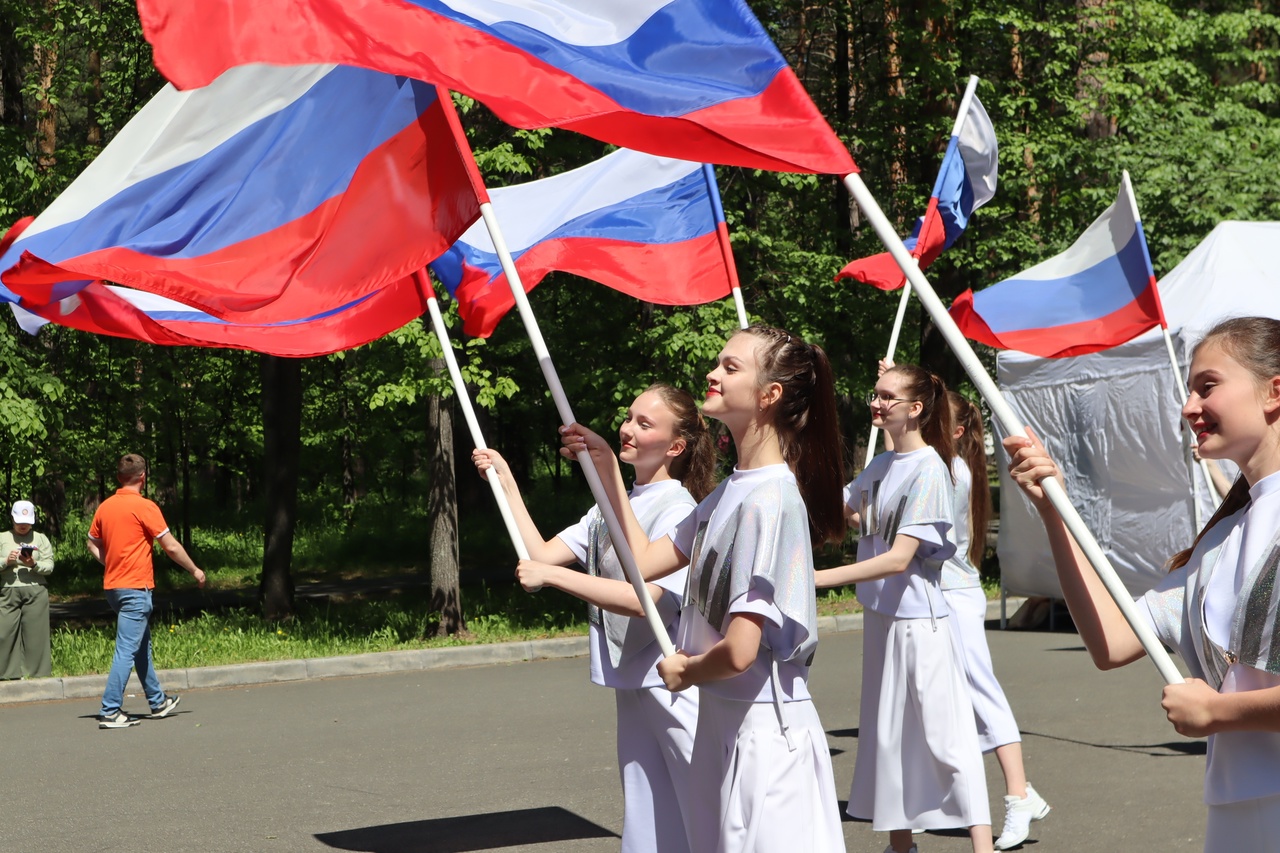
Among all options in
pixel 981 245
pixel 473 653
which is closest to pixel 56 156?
pixel 473 653

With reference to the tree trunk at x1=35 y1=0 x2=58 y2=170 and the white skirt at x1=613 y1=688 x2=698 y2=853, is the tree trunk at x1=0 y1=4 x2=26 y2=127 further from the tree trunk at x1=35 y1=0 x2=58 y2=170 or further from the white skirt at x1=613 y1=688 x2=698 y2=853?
the white skirt at x1=613 y1=688 x2=698 y2=853

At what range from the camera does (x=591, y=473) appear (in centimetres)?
393

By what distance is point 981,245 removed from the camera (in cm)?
1889

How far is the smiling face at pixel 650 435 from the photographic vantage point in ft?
16.0

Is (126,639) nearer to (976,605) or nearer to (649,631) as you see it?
(976,605)

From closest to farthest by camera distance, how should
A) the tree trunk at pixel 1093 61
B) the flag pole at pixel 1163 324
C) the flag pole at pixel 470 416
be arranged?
the flag pole at pixel 470 416 → the flag pole at pixel 1163 324 → the tree trunk at pixel 1093 61

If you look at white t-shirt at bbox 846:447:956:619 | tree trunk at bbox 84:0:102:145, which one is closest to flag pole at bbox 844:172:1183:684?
white t-shirt at bbox 846:447:956:619

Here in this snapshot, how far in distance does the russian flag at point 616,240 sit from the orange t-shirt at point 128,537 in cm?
502

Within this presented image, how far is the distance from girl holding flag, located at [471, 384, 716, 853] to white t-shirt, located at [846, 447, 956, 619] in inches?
44.8

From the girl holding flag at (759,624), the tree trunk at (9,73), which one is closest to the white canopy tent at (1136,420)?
the girl holding flag at (759,624)

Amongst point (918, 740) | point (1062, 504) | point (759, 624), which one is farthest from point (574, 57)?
point (918, 740)

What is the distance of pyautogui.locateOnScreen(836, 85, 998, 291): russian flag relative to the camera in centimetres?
A: 825

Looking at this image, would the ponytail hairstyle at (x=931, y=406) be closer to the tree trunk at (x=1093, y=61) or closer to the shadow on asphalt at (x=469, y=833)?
the shadow on asphalt at (x=469, y=833)

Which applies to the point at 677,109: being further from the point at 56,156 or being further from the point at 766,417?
the point at 56,156
